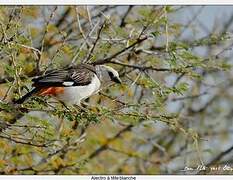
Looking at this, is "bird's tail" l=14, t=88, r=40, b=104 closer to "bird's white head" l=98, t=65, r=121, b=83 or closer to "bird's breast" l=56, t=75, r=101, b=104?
"bird's breast" l=56, t=75, r=101, b=104

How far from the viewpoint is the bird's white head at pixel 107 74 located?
12.1 ft

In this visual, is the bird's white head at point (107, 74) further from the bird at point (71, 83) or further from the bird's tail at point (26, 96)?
the bird's tail at point (26, 96)

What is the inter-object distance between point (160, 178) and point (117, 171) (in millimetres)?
1013

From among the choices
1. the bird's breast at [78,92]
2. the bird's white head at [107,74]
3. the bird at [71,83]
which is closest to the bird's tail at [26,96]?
the bird at [71,83]

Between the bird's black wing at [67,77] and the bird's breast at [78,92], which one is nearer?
the bird's black wing at [67,77]

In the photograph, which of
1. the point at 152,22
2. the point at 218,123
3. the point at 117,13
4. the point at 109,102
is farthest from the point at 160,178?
the point at 218,123

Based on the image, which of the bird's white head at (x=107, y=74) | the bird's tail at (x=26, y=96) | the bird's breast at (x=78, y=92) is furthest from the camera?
the bird's white head at (x=107, y=74)

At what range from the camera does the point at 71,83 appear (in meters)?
3.52

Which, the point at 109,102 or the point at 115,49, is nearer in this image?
the point at 109,102

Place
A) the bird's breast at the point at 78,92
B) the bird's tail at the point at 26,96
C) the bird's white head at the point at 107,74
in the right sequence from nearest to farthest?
the bird's tail at the point at 26,96
the bird's breast at the point at 78,92
the bird's white head at the point at 107,74

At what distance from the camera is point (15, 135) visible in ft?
11.8

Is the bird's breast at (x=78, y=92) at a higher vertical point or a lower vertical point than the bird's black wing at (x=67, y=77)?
lower

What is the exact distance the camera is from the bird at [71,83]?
338 cm

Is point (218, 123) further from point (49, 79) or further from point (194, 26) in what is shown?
point (49, 79)
